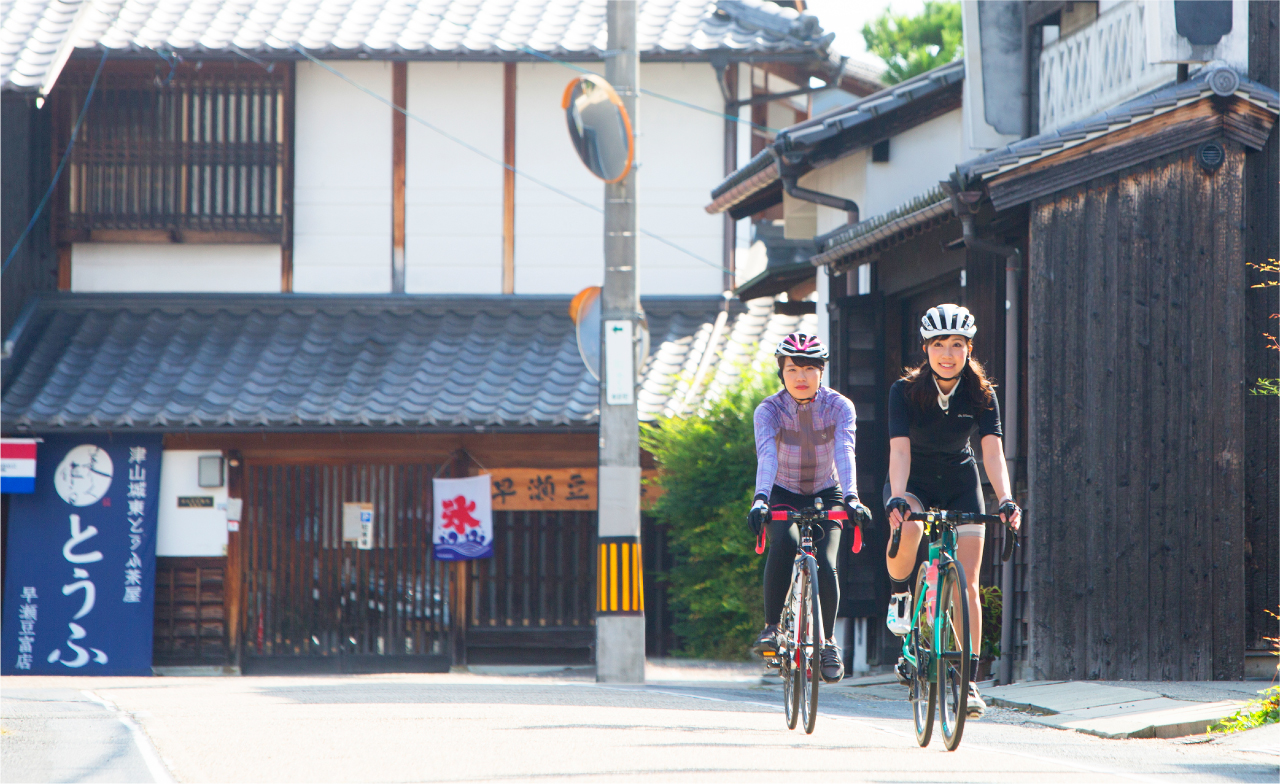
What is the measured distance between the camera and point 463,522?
701 inches

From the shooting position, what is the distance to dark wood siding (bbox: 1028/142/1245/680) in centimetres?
1069

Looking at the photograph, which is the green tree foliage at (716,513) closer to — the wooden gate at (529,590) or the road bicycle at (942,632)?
the wooden gate at (529,590)

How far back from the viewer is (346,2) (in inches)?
773

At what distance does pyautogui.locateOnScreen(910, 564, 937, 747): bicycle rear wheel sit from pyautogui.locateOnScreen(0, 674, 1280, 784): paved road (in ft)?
0.44

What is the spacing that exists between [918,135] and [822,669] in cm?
878

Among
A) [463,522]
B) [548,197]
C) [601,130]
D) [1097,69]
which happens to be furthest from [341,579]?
[1097,69]

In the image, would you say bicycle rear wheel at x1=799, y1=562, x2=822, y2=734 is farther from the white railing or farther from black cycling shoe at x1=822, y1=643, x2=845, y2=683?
the white railing

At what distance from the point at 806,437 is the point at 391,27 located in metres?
12.6

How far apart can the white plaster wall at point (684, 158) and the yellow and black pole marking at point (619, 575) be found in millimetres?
6045

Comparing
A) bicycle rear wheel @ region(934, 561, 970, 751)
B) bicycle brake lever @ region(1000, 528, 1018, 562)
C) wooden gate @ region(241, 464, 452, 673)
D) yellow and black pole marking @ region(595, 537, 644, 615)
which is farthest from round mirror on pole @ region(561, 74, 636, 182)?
bicycle rear wheel @ region(934, 561, 970, 751)

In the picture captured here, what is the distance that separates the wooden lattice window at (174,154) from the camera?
18.9 meters

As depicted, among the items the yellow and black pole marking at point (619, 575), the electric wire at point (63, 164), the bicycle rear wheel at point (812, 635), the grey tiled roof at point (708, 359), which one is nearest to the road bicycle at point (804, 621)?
the bicycle rear wheel at point (812, 635)

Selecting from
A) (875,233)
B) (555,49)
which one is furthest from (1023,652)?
(555,49)

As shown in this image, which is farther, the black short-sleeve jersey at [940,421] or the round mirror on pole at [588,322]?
the round mirror on pole at [588,322]
